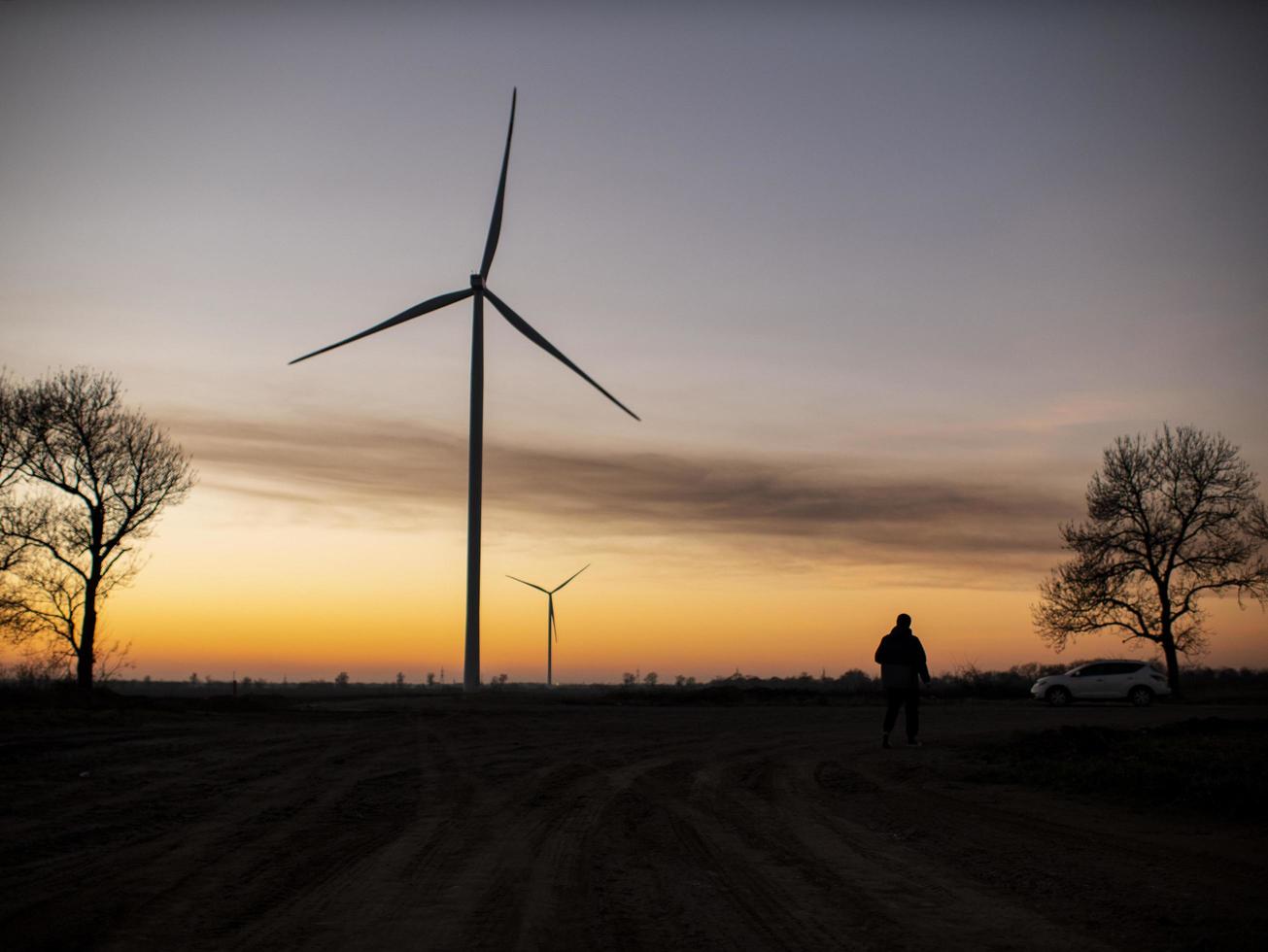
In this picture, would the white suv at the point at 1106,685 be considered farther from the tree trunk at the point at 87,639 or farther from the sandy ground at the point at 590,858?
the tree trunk at the point at 87,639

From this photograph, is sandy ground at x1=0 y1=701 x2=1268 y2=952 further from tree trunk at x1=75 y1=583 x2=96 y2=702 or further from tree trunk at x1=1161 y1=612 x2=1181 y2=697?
tree trunk at x1=1161 y1=612 x2=1181 y2=697

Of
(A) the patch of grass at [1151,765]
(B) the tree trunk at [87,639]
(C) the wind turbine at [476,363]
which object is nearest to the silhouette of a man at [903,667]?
(A) the patch of grass at [1151,765]

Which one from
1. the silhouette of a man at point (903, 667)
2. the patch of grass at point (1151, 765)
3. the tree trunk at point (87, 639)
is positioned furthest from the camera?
the tree trunk at point (87, 639)

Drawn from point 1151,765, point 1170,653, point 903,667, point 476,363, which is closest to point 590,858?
point 1151,765

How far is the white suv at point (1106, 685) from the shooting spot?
131 ft

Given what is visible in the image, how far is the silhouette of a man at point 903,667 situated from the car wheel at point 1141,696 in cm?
2671

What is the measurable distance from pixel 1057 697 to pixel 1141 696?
3084 millimetres

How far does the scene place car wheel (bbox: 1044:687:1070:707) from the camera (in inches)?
1606

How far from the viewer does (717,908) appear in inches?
260

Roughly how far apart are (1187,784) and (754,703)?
35395 mm

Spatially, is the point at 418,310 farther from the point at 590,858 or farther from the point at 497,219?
the point at 590,858

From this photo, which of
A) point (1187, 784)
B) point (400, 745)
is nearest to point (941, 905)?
point (1187, 784)

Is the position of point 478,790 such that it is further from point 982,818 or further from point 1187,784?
point 1187,784

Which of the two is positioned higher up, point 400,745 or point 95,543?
point 95,543
